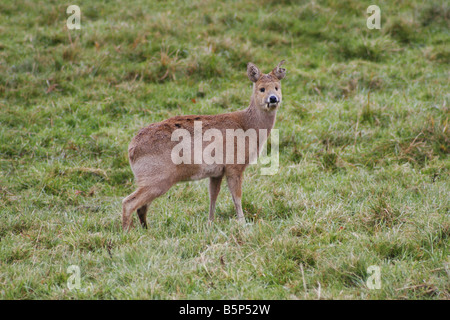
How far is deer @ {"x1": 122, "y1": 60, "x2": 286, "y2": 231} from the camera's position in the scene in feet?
18.3

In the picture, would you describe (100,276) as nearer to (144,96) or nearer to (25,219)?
(25,219)

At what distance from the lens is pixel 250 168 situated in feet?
25.0

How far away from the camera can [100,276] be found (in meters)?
4.48

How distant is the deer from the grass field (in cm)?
34

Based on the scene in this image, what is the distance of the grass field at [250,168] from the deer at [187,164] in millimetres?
340

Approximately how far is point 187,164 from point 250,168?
6.72 feet

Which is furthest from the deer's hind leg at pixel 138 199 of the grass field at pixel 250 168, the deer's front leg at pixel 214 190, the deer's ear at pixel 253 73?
the deer's ear at pixel 253 73

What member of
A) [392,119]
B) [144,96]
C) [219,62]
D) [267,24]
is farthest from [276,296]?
[267,24]

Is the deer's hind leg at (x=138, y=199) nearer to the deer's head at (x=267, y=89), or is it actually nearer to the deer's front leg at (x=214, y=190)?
the deer's front leg at (x=214, y=190)

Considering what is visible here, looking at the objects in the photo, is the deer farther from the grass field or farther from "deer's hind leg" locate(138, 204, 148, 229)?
the grass field

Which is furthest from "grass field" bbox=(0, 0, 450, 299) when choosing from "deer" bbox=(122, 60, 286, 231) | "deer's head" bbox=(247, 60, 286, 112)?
"deer's head" bbox=(247, 60, 286, 112)

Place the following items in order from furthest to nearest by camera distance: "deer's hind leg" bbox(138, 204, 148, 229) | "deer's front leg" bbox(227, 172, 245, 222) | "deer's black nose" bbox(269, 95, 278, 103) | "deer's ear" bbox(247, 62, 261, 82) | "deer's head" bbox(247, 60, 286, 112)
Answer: "deer's ear" bbox(247, 62, 261, 82)
"deer's head" bbox(247, 60, 286, 112)
"deer's black nose" bbox(269, 95, 278, 103)
"deer's front leg" bbox(227, 172, 245, 222)
"deer's hind leg" bbox(138, 204, 148, 229)

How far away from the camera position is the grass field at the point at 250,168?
14.7 feet
